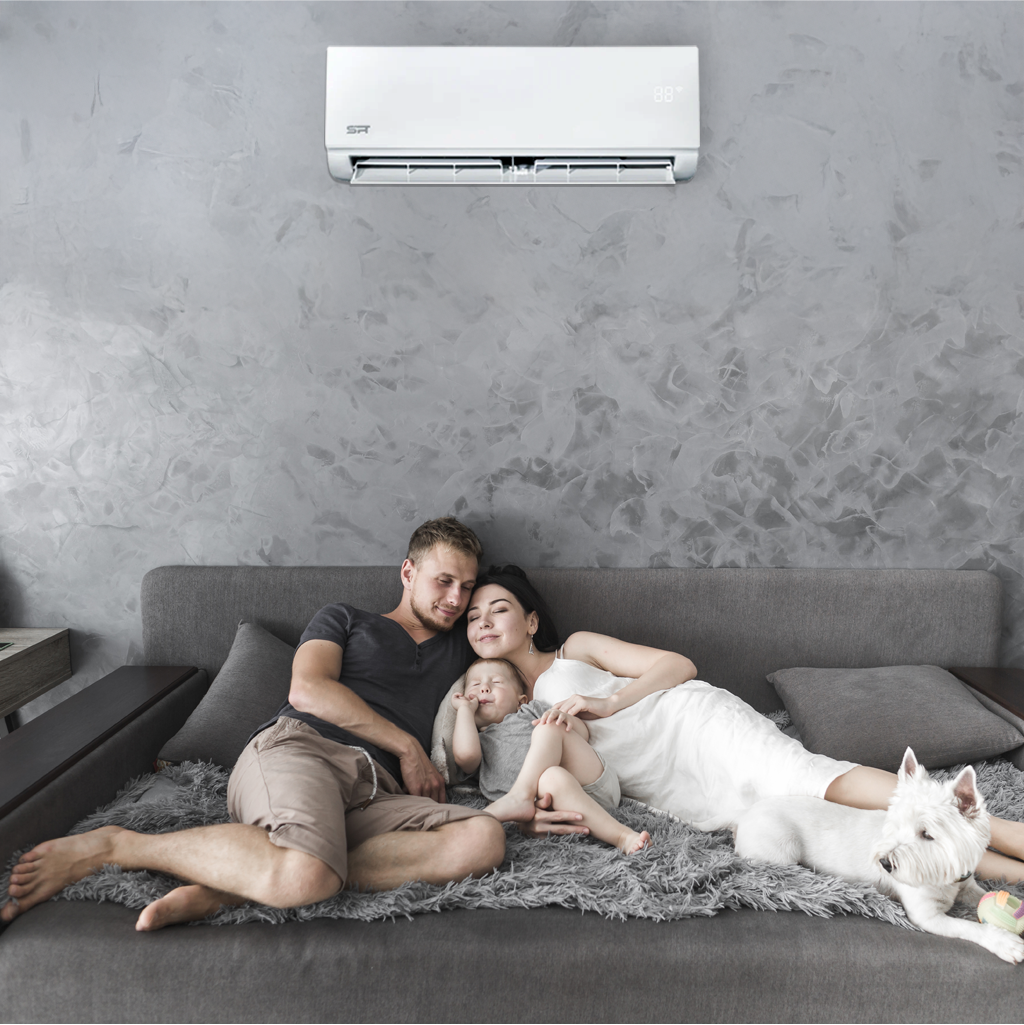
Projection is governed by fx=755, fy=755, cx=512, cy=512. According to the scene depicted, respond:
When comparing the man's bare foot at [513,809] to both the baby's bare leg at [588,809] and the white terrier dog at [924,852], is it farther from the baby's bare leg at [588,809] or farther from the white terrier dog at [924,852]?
the white terrier dog at [924,852]

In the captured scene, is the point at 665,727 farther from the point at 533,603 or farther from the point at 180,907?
the point at 180,907

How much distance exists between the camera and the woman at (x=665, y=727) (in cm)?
151

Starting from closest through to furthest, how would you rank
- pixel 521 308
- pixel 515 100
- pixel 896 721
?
pixel 896 721 → pixel 515 100 → pixel 521 308

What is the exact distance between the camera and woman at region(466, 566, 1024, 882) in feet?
4.95

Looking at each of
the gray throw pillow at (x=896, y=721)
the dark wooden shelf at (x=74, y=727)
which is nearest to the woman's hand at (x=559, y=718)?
the gray throw pillow at (x=896, y=721)

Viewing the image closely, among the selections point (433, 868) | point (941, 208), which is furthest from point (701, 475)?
point (433, 868)

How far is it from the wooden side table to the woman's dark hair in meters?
1.28

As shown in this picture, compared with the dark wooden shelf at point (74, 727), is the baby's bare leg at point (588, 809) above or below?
below

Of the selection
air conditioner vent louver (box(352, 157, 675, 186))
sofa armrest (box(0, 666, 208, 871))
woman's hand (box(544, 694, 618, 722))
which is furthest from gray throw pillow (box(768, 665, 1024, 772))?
sofa armrest (box(0, 666, 208, 871))

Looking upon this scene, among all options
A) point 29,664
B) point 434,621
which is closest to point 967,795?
point 434,621

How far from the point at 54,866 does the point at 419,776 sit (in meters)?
0.68

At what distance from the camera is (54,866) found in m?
1.29

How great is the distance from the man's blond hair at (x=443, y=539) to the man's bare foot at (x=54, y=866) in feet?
3.06

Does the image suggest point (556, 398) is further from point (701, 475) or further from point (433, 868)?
point (433, 868)
